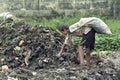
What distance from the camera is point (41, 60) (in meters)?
10.2

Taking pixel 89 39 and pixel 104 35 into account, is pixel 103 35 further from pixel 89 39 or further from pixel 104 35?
pixel 89 39

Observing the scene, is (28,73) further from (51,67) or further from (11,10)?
(11,10)

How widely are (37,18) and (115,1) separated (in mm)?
2785

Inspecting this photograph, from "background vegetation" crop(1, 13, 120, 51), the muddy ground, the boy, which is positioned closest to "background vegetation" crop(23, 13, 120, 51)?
"background vegetation" crop(1, 13, 120, 51)

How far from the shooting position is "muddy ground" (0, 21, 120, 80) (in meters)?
9.45

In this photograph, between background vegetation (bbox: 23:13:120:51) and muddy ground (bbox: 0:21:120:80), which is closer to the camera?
muddy ground (bbox: 0:21:120:80)

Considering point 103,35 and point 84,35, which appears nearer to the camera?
point 84,35

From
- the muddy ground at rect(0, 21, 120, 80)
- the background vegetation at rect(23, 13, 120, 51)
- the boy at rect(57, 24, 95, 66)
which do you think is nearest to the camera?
the muddy ground at rect(0, 21, 120, 80)

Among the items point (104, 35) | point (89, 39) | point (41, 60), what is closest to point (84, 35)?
point (89, 39)

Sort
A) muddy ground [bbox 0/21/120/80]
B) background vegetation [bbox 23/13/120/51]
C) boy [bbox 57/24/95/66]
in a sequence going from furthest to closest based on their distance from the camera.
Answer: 1. background vegetation [bbox 23/13/120/51]
2. boy [bbox 57/24/95/66]
3. muddy ground [bbox 0/21/120/80]

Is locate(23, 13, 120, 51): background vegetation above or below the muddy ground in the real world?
below

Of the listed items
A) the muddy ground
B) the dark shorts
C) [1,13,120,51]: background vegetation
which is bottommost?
[1,13,120,51]: background vegetation

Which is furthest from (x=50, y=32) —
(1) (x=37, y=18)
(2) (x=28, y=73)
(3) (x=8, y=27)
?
(1) (x=37, y=18)

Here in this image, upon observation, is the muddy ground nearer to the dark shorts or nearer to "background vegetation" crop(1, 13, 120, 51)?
the dark shorts
